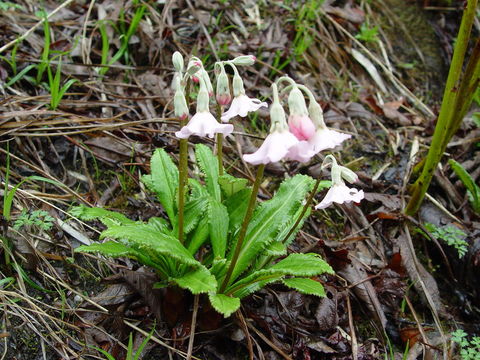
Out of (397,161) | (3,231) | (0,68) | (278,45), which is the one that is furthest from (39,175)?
(397,161)

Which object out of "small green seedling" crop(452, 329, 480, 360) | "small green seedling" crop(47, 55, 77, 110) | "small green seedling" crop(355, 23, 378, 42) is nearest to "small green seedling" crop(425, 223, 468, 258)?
"small green seedling" crop(452, 329, 480, 360)

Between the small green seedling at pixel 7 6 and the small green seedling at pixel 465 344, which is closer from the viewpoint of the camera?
the small green seedling at pixel 465 344

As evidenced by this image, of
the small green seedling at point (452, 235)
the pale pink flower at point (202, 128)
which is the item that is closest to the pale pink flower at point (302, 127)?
the pale pink flower at point (202, 128)

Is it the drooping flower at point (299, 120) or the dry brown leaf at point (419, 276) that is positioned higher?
the drooping flower at point (299, 120)

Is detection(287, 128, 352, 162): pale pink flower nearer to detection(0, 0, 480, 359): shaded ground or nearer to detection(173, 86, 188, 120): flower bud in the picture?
detection(173, 86, 188, 120): flower bud

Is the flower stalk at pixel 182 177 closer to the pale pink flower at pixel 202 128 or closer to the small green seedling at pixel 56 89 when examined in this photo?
the pale pink flower at pixel 202 128

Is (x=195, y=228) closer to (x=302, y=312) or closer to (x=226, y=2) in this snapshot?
(x=302, y=312)
